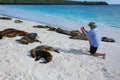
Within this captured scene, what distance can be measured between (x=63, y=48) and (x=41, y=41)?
1.46m

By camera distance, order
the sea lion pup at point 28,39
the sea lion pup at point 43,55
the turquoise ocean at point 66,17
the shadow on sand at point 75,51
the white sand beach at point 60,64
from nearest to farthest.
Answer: the white sand beach at point 60,64 → the sea lion pup at point 43,55 → the shadow on sand at point 75,51 → the sea lion pup at point 28,39 → the turquoise ocean at point 66,17

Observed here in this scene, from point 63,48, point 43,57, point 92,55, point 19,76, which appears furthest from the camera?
point 63,48

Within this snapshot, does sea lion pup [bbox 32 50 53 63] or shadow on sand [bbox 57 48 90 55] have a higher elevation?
sea lion pup [bbox 32 50 53 63]

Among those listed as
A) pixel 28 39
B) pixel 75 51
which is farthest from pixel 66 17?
pixel 75 51

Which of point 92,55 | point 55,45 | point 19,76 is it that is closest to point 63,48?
point 55,45

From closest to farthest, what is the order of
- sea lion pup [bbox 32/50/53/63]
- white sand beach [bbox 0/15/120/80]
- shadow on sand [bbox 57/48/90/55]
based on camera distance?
1. white sand beach [bbox 0/15/120/80]
2. sea lion pup [bbox 32/50/53/63]
3. shadow on sand [bbox 57/48/90/55]

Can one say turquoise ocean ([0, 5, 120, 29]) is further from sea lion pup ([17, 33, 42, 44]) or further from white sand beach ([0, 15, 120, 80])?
white sand beach ([0, 15, 120, 80])

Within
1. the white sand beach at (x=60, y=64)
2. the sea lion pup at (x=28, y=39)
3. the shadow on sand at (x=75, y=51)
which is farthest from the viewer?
the sea lion pup at (x=28, y=39)

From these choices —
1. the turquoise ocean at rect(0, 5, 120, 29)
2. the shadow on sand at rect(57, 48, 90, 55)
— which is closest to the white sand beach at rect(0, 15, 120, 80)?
the shadow on sand at rect(57, 48, 90, 55)

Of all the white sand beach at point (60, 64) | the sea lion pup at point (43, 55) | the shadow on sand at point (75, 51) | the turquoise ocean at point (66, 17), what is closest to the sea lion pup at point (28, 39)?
the white sand beach at point (60, 64)

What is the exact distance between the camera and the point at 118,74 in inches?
356

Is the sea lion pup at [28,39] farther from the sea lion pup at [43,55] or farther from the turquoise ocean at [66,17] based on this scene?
the turquoise ocean at [66,17]

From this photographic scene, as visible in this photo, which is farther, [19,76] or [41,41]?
[41,41]

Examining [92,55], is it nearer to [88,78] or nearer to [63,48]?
[63,48]
